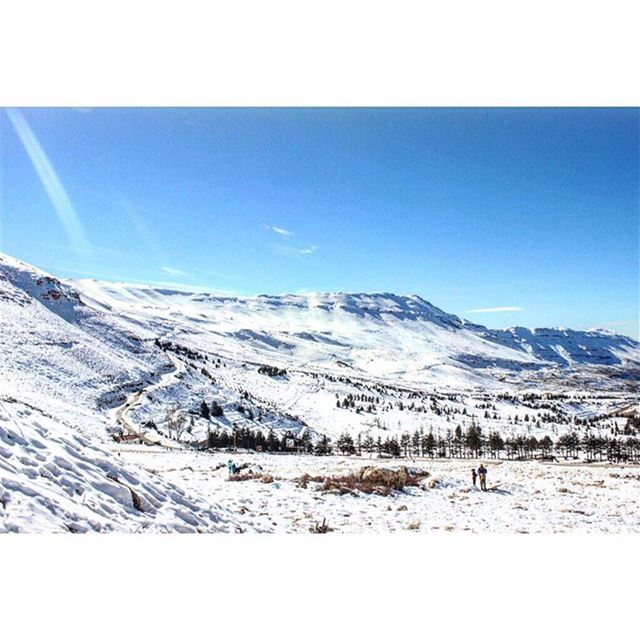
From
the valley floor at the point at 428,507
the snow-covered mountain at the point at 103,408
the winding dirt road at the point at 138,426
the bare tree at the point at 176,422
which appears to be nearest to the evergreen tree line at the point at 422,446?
the bare tree at the point at 176,422

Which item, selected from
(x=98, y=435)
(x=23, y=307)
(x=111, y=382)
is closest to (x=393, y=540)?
(x=98, y=435)

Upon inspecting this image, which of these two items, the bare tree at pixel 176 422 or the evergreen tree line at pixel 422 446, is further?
the bare tree at pixel 176 422

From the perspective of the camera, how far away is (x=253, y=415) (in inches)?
2114

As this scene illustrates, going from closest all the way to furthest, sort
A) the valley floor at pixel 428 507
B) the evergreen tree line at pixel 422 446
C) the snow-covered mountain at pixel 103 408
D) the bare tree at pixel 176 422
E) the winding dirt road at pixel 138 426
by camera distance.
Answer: the snow-covered mountain at pixel 103 408 < the valley floor at pixel 428 507 < the winding dirt road at pixel 138 426 < the evergreen tree line at pixel 422 446 < the bare tree at pixel 176 422

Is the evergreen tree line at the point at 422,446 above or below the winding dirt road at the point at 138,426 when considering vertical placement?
below

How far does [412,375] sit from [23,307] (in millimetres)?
154930

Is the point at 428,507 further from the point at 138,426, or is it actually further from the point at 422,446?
the point at 422,446

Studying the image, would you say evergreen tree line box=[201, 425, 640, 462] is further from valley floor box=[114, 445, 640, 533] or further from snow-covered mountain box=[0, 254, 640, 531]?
valley floor box=[114, 445, 640, 533]

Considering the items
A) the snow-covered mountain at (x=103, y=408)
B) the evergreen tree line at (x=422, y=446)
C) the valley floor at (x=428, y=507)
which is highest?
the snow-covered mountain at (x=103, y=408)

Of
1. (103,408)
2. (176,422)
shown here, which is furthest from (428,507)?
(103,408)

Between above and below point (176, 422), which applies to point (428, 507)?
below

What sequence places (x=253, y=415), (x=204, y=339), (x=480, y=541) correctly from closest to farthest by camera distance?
(x=480, y=541) < (x=253, y=415) < (x=204, y=339)

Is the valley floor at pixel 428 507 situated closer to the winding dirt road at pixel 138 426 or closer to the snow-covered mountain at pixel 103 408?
the snow-covered mountain at pixel 103 408

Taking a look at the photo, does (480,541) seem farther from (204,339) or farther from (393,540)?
(204,339)
